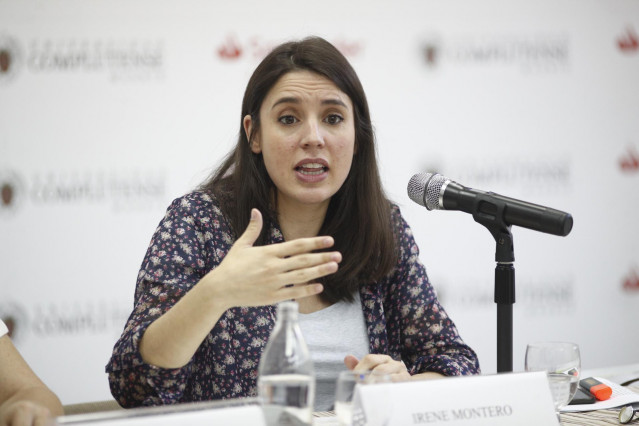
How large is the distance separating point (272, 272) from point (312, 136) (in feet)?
2.11

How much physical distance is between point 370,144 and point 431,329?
1.75 ft

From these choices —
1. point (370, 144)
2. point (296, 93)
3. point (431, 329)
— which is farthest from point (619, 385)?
point (296, 93)

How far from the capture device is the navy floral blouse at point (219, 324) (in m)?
1.60

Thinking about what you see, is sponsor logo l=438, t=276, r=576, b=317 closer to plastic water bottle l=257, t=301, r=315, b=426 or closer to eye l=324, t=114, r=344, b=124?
eye l=324, t=114, r=344, b=124

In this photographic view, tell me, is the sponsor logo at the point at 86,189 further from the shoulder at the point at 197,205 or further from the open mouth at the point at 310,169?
the open mouth at the point at 310,169

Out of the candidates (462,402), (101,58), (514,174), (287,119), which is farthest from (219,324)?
(514,174)

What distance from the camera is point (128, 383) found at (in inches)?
63.1

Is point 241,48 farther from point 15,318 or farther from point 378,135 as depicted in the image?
point 15,318

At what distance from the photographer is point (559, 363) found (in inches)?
52.2

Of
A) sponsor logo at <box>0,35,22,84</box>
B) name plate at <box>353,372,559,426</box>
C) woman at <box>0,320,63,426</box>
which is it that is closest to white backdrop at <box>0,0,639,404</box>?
sponsor logo at <box>0,35,22,84</box>

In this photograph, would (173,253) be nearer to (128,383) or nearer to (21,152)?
(128,383)

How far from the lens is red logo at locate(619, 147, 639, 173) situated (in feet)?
11.6

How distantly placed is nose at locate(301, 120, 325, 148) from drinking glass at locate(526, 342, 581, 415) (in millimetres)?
750

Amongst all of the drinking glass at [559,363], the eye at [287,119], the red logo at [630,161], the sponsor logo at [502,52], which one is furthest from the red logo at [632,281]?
the drinking glass at [559,363]
